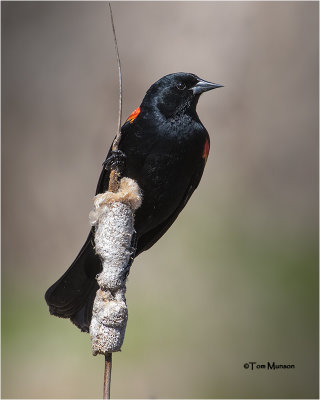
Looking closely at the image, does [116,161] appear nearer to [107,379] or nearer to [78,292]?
[78,292]

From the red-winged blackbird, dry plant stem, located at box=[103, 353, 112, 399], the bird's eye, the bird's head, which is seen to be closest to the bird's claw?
the red-winged blackbird

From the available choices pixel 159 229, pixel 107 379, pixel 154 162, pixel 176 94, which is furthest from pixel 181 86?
pixel 107 379

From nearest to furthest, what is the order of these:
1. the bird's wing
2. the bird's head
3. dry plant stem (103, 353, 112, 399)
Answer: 1. dry plant stem (103, 353, 112, 399)
2. the bird's head
3. the bird's wing

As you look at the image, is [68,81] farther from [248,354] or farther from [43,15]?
[248,354]

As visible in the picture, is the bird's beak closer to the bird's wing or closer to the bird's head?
the bird's head

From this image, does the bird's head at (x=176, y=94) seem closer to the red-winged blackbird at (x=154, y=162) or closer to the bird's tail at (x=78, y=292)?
the red-winged blackbird at (x=154, y=162)

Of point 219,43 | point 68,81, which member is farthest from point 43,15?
point 219,43

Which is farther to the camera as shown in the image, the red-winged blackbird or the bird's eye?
the bird's eye
